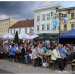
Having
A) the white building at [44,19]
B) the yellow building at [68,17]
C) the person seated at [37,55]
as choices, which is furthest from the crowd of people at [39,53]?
the yellow building at [68,17]

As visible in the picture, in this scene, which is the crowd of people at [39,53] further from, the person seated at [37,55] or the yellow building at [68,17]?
the yellow building at [68,17]

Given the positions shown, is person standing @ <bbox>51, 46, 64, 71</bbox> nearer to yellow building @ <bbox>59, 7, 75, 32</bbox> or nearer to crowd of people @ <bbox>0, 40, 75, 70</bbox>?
crowd of people @ <bbox>0, 40, 75, 70</bbox>

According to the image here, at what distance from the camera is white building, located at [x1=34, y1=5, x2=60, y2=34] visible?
34.6m

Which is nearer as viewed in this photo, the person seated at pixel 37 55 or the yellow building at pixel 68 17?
the person seated at pixel 37 55

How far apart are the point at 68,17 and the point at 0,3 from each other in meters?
21.2

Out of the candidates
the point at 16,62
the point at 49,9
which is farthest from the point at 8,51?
the point at 49,9

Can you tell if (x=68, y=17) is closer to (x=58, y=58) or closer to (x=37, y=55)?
(x=37, y=55)

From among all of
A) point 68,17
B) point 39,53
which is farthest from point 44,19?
point 39,53

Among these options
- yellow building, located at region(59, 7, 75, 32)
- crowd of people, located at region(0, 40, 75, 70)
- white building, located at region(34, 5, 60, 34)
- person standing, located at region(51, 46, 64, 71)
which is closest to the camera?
person standing, located at region(51, 46, 64, 71)

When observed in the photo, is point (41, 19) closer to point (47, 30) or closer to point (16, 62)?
point (47, 30)

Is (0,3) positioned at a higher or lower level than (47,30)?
higher

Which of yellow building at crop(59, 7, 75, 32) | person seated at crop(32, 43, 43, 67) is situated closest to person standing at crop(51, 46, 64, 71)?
person seated at crop(32, 43, 43, 67)

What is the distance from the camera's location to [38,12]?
123ft

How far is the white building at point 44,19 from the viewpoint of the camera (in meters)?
34.6
